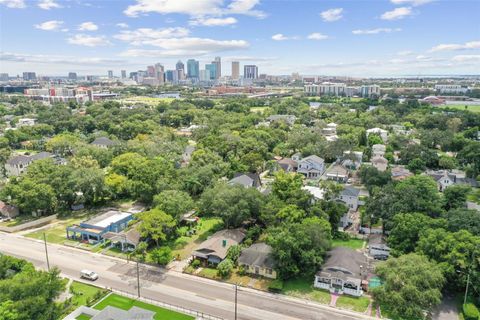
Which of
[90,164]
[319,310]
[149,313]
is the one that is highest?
[90,164]

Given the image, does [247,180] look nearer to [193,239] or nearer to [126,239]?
[193,239]

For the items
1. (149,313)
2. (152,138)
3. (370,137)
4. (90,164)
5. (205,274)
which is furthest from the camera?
(370,137)

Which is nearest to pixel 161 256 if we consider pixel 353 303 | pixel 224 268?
pixel 224 268

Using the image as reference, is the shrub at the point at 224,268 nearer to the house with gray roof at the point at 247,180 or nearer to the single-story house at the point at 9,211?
the house with gray roof at the point at 247,180

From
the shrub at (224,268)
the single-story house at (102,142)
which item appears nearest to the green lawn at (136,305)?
the shrub at (224,268)

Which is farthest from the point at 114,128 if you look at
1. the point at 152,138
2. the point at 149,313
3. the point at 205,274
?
the point at 149,313

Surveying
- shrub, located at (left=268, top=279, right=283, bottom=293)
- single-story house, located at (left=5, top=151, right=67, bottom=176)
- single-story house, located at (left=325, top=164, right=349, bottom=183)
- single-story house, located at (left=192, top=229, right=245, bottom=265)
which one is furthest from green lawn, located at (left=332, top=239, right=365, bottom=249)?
single-story house, located at (left=5, top=151, right=67, bottom=176)

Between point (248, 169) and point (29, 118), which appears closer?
point (248, 169)

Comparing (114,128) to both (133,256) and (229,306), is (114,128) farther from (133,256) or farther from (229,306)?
(229,306)
